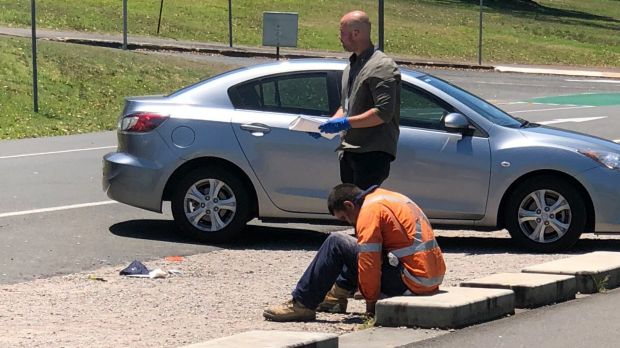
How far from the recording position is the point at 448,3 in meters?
60.5

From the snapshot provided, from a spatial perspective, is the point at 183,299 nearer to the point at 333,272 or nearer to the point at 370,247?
the point at 333,272

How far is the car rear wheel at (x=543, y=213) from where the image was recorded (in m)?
10.9

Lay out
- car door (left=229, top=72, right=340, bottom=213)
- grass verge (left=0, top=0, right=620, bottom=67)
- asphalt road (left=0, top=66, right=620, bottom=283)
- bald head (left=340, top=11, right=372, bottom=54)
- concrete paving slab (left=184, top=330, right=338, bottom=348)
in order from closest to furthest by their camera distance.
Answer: concrete paving slab (left=184, top=330, right=338, bottom=348), bald head (left=340, top=11, right=372, bottom=54), asphalt road (left=0, top=66, right=620, bottom=283), car door (left=229, top=72, right=340, bottom=213), grass verge (left=0, top=0, right=620, bottom=67)

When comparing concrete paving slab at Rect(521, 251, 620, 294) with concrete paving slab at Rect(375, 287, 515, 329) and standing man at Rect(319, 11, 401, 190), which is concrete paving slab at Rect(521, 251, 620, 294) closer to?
concrete paving slab at Rect(375, 287, 515, 329)

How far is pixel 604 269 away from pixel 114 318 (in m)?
3.35

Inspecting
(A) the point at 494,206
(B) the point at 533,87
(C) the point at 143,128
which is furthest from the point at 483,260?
(B) the point at 533,87

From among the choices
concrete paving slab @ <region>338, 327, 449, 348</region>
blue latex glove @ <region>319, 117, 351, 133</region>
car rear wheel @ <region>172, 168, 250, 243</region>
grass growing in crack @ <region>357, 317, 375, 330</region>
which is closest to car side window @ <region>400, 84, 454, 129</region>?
car rear wheel @ <region>172, 168, 250, 243</region>

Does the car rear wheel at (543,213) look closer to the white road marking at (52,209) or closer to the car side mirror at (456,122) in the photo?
the car side mirror at (456,122)

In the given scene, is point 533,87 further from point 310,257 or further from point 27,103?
point 310,257

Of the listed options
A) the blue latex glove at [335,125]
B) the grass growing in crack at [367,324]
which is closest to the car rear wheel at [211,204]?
the blue latex glove at [335,125]

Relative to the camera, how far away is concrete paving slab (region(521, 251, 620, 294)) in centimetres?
893

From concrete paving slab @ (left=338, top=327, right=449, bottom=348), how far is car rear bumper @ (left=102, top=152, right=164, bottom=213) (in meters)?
4.00

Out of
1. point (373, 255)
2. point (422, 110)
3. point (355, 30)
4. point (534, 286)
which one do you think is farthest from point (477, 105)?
point (373, 255)

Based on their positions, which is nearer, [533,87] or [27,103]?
[27,103]
